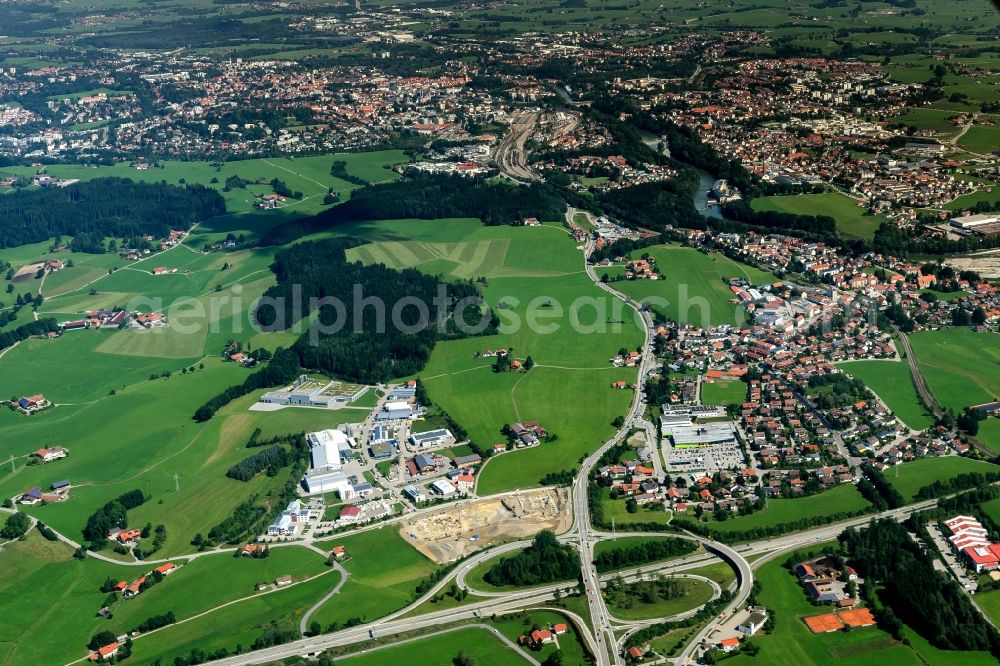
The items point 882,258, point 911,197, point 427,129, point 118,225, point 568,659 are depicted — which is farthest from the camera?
point 427,129

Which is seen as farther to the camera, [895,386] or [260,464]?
[895,386]

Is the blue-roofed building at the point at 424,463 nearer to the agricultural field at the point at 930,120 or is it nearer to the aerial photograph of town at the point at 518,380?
the aerial photograph of town at the point at 518,380

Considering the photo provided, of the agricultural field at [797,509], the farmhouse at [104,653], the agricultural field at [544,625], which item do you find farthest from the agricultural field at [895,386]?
the farmhouse at [104,653]

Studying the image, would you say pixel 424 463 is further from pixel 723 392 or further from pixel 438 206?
A: pixel 438 206

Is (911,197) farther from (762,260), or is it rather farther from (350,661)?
(350,661)

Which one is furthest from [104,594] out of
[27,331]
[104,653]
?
[27,331]

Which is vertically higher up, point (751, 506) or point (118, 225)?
point (751, 506)

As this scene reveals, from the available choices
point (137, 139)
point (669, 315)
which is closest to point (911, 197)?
point (669, 315)
